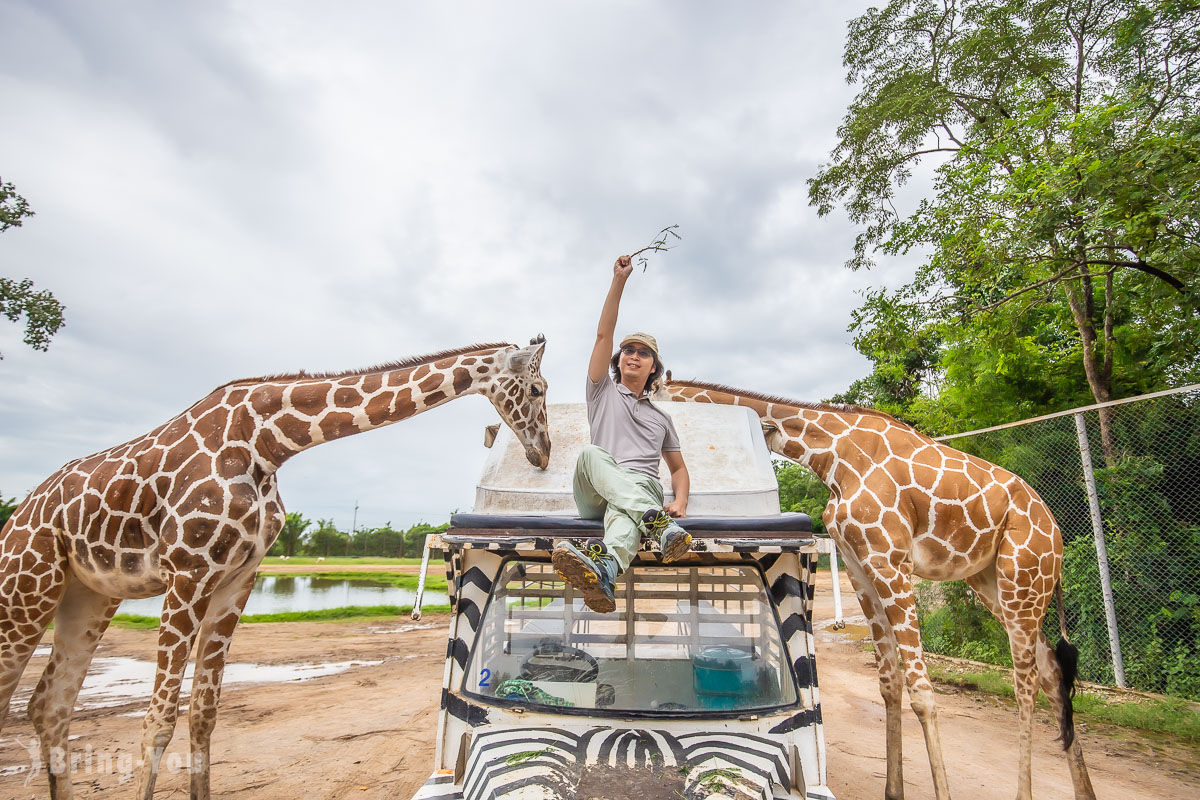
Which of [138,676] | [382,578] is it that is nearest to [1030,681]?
[138,676]

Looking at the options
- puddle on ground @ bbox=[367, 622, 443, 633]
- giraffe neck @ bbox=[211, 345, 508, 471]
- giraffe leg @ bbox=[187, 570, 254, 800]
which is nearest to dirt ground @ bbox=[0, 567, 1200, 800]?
giraffe leg @ bbox=[187, 570, 254, 800]

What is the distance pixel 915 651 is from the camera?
13.4 ft

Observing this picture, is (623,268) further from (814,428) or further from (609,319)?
(814,428)

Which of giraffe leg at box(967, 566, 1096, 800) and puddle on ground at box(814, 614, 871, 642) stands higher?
giraffe leg at box(967, 566, 1096, 800)

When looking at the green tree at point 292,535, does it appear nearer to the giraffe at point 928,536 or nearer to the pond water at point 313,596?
the pond water at point 313,596

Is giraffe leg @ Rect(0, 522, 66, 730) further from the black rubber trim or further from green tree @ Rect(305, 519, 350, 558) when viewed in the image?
green tree @ Rect(305, 519, 350, 558)

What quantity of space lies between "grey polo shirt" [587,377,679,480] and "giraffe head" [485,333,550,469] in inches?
24.7

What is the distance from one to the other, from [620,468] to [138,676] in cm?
919

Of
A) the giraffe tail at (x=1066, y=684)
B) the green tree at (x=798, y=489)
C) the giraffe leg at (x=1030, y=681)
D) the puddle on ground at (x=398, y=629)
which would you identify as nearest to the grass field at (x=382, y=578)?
the puddle on ground at (x=398, y=629)

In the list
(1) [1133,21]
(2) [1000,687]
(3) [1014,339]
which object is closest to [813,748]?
(2) [1000,687]

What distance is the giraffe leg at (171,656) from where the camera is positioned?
11.7 ft

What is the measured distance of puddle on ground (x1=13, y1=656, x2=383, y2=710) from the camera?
748 centimetres

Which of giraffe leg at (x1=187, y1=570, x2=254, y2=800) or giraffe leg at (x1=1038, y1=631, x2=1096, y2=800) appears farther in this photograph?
giraffe leg at (x1=1038, y1=631, x2=1096, y2=800)

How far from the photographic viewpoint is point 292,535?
1834 inches
